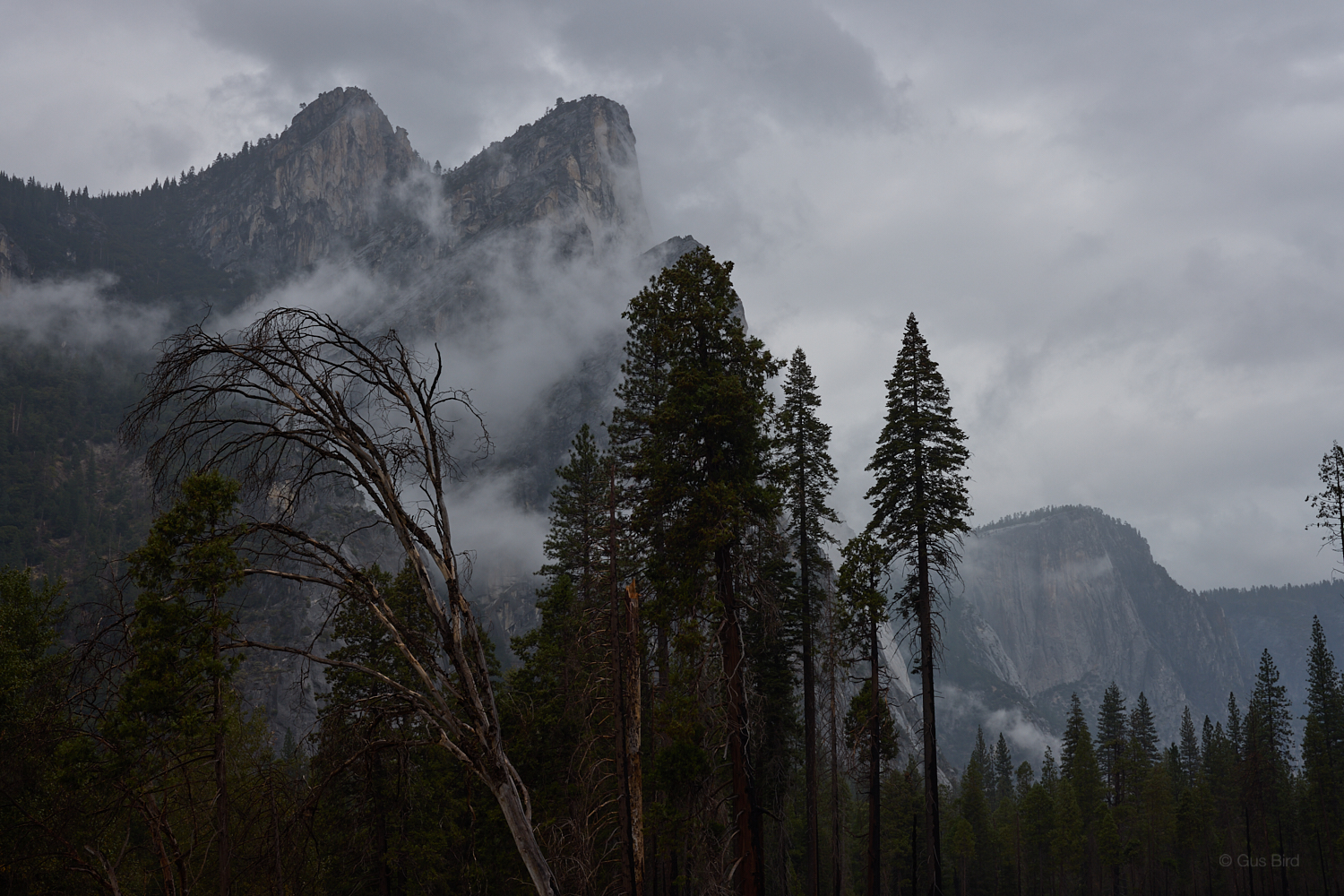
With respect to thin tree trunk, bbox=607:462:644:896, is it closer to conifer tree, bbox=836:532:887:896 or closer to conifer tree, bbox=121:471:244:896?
conifer tree, bbox=121:471:244:896

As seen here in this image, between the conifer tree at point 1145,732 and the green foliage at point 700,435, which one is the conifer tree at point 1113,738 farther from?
the green foliage at point 700,435

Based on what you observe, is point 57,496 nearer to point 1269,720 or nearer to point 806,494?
point 806,494

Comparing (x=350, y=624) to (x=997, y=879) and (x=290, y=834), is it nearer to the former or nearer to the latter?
(x=290, y=834)

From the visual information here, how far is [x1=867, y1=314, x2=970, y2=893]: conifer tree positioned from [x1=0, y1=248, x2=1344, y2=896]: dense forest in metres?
0.08

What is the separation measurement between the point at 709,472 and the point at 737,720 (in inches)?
179

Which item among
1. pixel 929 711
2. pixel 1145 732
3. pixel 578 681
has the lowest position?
pixel 1145 732

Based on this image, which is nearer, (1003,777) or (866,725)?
(866,725)

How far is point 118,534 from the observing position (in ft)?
538

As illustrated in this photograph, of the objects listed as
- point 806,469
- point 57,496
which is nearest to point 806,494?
point 806,469

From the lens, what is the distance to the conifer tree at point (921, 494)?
2061 cm

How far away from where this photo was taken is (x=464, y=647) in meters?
5.89

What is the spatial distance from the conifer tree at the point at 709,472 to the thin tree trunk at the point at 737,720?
0.02 m

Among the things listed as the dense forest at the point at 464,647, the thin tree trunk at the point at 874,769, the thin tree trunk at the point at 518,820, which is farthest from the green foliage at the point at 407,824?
the thin tree trunk at the point at 518,820

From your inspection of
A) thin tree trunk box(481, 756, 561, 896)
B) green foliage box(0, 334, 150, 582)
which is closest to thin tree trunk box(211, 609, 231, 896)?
thin tree trunk box(481, 756, 561, 896)
